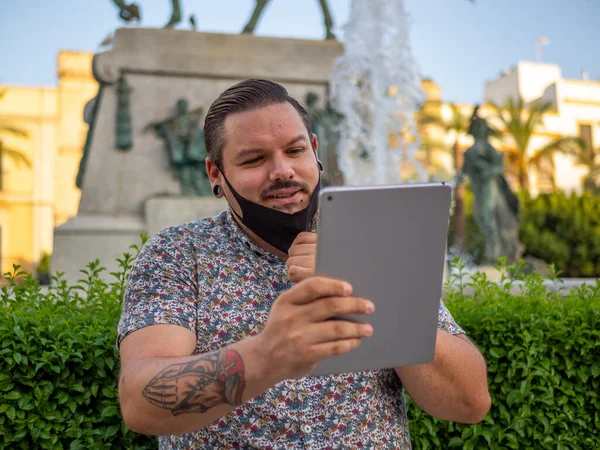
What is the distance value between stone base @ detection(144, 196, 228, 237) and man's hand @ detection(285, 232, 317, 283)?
619cm

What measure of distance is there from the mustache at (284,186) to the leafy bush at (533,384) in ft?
3.29

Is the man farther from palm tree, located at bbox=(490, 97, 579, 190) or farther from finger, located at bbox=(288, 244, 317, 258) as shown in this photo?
palm tree, located at bbox=(490, 97, 579, 190)

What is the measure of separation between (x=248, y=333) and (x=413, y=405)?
91 cm

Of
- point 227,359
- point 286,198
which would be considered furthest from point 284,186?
point 227,359

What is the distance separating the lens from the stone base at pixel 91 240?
288 inches

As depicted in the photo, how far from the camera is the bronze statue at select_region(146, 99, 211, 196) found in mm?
7770

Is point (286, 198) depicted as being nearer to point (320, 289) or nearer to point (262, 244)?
point (262, 244)

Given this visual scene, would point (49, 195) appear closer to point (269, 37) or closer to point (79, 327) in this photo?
point (269, 37)

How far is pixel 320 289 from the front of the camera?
3.68 feet

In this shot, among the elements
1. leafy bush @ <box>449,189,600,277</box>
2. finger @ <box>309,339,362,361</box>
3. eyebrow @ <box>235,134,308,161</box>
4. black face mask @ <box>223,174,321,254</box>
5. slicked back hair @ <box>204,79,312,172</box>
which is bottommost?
leafy bush @ <box>449,189,600,277</box>

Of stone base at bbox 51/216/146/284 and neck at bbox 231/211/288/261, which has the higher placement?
neck at bbox 231/211/288/261

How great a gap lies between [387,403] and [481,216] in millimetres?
12859

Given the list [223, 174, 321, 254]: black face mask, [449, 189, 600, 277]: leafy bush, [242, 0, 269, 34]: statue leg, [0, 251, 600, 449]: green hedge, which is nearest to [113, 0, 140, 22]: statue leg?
[242, 0, 269, 34]: statue leg

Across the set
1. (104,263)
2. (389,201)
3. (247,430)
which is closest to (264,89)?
(389,201)
